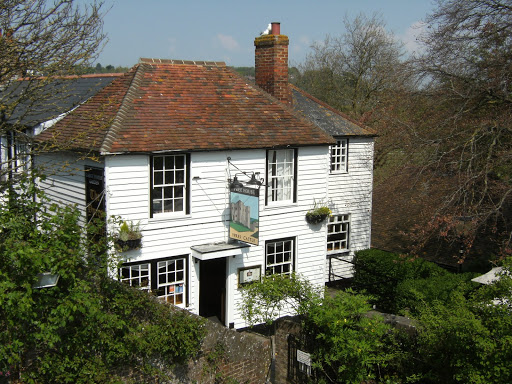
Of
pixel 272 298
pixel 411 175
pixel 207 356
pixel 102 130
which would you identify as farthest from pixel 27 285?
pixel 411 175

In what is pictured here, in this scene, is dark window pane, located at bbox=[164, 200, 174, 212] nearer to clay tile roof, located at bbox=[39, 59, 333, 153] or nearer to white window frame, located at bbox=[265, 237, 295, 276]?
clay tile roof, located at bbox=[39, 59, 333, 153]

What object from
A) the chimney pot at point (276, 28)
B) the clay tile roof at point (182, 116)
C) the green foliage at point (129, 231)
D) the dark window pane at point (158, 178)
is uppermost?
the chimney pot at point (276, 28)

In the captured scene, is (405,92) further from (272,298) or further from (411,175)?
(272,298)

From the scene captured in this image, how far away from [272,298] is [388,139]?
9.56m

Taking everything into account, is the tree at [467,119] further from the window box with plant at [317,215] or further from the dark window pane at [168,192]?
the dark window pane at [168,192]

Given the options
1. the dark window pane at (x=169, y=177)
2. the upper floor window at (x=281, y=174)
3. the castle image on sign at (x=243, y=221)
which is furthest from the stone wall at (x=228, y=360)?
the upper floor window at (x=281, y=174)

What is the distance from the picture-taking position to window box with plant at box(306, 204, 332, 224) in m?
16.5

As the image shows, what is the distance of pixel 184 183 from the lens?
14.4 m

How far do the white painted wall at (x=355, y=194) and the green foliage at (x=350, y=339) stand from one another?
9.66 metres

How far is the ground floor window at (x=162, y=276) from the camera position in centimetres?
1393

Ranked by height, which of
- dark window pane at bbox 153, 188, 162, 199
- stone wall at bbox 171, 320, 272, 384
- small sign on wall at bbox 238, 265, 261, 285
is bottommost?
stone wall at bbox 171, 320, 272, 384

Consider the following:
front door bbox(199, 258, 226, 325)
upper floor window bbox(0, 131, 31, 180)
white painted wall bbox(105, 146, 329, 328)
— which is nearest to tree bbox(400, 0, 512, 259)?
white painted wall bbox(105, 146, 329, 328)

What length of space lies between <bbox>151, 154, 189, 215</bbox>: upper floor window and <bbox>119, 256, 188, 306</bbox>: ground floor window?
1.34 m

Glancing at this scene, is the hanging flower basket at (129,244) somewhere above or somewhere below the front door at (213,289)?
above
